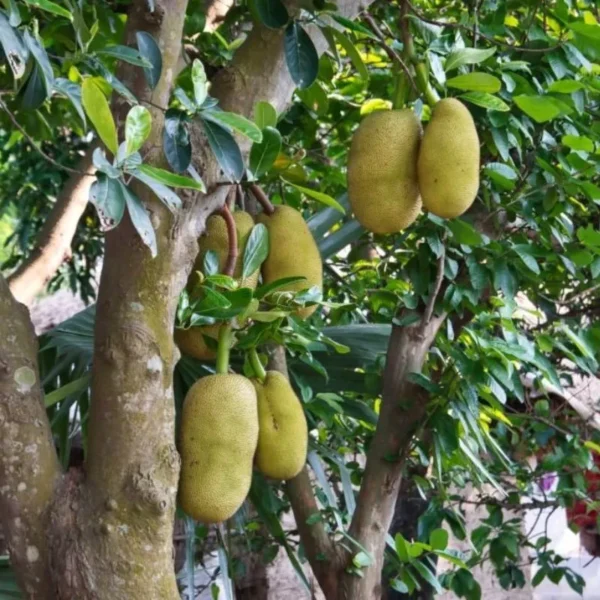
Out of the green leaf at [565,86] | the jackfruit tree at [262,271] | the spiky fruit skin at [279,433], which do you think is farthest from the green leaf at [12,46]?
the green leaf at [565,86]

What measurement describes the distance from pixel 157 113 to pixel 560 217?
0.71 meters

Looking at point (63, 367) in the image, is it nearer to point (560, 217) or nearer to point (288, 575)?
point (560, 217)

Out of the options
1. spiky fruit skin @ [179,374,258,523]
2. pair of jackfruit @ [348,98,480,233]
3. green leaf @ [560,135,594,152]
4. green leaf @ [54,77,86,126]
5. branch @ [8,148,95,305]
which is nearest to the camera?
green leaf @ [54,77,86,126]

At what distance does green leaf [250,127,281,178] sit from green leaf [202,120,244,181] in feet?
0.27

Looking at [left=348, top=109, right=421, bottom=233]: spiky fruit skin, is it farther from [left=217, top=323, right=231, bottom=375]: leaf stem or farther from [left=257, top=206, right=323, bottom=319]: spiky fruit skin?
[left=217, top=323, right=231, bottom=375]: leaf stem

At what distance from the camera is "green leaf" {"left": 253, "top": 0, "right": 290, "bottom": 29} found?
2.70 feet

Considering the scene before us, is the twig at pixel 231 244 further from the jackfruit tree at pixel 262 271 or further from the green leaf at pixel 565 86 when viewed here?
the green leaf at pixel 565 86

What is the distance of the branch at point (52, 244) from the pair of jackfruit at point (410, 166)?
1057 millimetres

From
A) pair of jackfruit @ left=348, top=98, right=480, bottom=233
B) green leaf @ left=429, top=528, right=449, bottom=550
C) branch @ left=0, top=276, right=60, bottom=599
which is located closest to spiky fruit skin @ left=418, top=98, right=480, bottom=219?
pair of jackfruit @ left=348, top=98, right=480, bottom=233

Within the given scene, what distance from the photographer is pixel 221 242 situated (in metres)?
0.93

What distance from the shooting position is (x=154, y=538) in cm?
69

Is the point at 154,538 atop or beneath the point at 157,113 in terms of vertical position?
beneath

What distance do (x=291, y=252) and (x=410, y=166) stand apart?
16 centimetres

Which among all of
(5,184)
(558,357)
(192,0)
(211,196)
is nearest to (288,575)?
(558,357)
